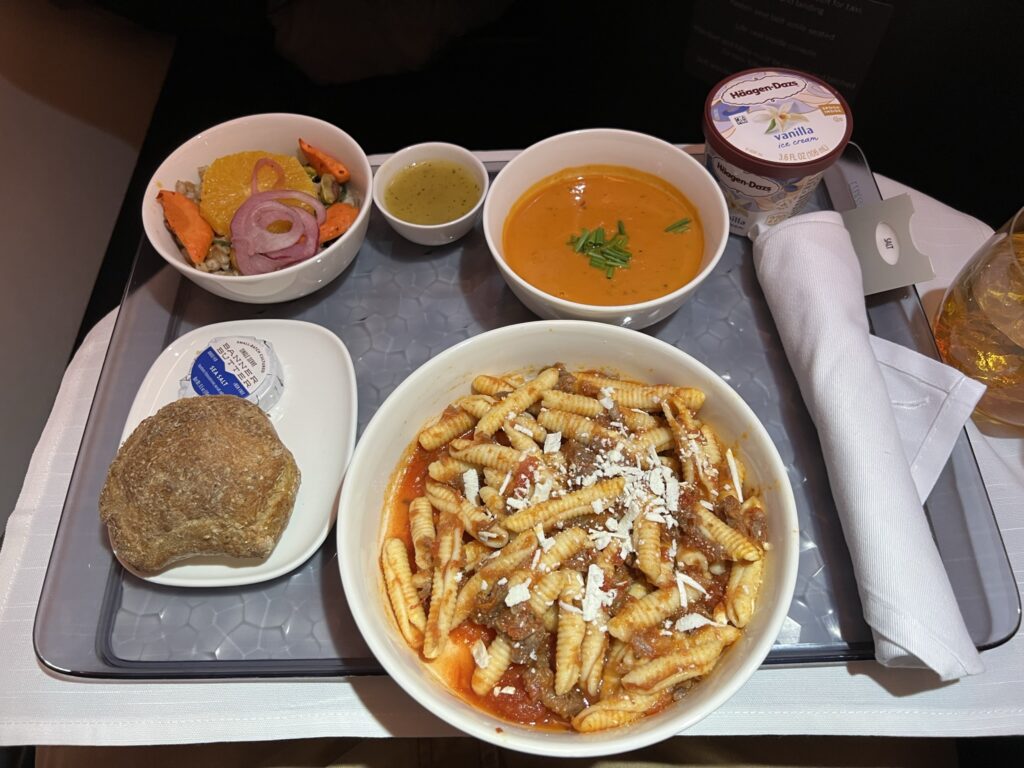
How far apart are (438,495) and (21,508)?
3.22 feet

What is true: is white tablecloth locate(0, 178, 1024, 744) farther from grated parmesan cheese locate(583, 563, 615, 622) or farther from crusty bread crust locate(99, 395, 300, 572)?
grated parmesan cheese locate(583, 563, 615, 622)

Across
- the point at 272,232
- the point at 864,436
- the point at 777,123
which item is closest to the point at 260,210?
the point at 272,232

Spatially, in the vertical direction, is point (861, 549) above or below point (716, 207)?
below

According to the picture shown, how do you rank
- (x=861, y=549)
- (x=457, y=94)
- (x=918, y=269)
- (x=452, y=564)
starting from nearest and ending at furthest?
(x=452, y=564) < (x=861, y=549) < (x=918, y=269) < (x=457, y=94)

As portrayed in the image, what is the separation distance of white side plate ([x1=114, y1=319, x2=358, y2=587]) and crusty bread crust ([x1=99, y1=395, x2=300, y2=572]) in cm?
4

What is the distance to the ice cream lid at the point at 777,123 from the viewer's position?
149 centimetres

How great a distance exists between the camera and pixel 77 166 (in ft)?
8.70

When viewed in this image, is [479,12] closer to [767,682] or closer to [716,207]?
[716,207]

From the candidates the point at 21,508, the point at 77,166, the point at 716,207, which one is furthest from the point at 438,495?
the point at 77,166

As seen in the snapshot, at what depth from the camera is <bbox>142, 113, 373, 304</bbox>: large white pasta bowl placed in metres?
1.52

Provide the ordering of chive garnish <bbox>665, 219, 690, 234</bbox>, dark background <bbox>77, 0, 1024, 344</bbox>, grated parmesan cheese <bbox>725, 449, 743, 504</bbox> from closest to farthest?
grated parmesan cheese <bbox>725, 449, 743, 504</bbox> → chive garnish <bbox>665, 219, 690, 234</bbox> → dark background <bbox>77, 0, 1024, 344</bbox>

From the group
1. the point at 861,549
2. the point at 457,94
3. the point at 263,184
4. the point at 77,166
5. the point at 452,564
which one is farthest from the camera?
the point at 457,94

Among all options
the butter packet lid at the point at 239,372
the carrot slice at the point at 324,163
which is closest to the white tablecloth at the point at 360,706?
the butter packet lid at the point at 239,372

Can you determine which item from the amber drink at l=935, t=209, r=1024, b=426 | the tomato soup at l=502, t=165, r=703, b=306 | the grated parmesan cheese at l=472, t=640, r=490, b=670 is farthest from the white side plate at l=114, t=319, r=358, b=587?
the amber drink at l=935, t=209, r=1024, b=426
